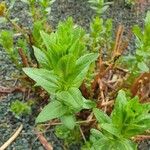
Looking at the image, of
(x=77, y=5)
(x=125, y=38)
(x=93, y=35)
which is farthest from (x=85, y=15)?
(x=93, y=35)

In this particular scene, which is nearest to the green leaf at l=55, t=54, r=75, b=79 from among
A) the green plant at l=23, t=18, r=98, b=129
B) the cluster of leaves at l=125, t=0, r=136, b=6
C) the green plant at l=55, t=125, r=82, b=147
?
the green plant at l=23, t=18, r=98, b=129

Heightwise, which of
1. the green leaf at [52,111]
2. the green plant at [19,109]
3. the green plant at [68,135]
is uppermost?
the green leaf at [52,111]

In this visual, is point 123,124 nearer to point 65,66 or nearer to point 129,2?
point 65,66

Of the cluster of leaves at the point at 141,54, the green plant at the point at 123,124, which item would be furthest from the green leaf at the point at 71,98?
the cluster of leaves at the point at 141,54

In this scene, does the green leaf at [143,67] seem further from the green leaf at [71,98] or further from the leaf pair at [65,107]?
the green leaf at [71,98]

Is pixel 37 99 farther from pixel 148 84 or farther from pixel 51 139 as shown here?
pixel 148 84

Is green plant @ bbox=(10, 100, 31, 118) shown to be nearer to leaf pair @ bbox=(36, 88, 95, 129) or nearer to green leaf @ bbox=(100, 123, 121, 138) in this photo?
→ leaf pair @ bbox=(36, 88, 95, 129)

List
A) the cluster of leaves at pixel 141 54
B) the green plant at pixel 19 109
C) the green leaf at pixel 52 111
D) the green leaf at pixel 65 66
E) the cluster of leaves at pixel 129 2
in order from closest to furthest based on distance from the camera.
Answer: the green leaf at pixel 65 66, the green leaf at pixel 52 111, the cluster of leaves at pixel 141 54, the green plant at pixel 19 109, the cluster of leaves at pixel 129 2
